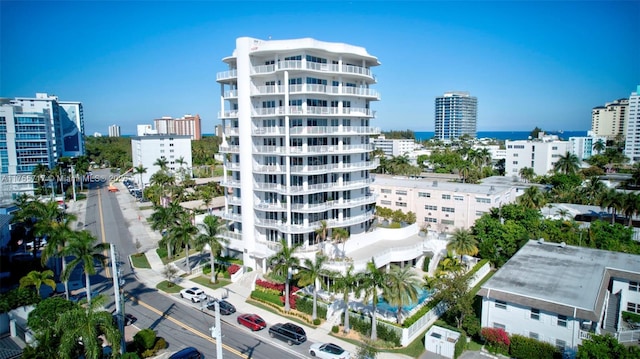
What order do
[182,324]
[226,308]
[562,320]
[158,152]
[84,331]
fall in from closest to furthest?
[84,331]
[562,320]
[182,324]
[226,308]
[158,152]

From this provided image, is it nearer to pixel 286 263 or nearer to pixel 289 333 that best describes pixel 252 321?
pixel 289 333

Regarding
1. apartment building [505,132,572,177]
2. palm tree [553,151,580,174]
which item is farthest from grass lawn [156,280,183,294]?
apartment building [505,132,572,177]

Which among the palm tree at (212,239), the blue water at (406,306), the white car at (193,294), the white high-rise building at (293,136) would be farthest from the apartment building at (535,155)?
the white car at (193,294)

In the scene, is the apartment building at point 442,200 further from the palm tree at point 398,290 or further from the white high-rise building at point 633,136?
the white high-rise building at point 633,136

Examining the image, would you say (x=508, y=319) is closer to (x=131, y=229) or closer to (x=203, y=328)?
(x=203, y=328)

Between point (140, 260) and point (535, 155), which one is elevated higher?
point (535, 155)

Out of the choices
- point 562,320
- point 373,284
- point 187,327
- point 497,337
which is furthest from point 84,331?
point 562,320
